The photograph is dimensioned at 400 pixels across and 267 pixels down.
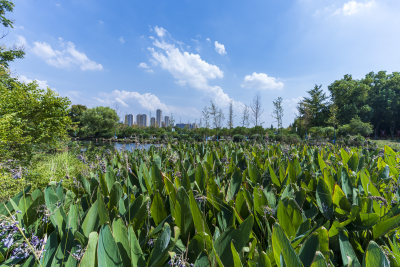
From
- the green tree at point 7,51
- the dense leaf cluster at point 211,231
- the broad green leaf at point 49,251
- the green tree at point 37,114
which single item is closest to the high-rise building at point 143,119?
the green tree at point 7,51


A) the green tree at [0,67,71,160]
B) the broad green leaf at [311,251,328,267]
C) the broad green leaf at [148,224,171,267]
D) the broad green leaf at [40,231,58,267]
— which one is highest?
the green tree at [0,67,71,160]

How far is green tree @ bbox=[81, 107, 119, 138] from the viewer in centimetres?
3156

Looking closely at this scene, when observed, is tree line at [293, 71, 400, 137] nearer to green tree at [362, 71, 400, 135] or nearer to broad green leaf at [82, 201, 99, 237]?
green tree at [362, 71, 400, 135]

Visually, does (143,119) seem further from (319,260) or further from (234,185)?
(319,260)

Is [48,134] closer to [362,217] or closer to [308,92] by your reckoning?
[362,217]

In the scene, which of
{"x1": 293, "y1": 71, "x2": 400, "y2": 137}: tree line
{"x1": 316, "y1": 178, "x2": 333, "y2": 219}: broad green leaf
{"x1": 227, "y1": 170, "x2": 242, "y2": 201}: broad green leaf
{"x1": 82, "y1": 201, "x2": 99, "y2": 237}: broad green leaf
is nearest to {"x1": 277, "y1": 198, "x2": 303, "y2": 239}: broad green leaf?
{"x1": 316, "y1": 178, "x2": 333, "y2": 219}: broad green leaf

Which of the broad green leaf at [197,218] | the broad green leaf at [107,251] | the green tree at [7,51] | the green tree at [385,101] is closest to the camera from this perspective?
the broad green leaf at [107,251]

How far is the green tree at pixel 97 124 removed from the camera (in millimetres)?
31562

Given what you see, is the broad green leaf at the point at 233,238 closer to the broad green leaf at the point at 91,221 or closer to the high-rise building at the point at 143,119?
the broad green leaf at the point at 91,221

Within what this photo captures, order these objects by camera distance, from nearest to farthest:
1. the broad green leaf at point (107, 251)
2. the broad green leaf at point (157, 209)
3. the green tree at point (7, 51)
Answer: the broad green leaf at point (107, 251)
the broad green leaf at point (157, 209)
the green tree at point (7, 51)

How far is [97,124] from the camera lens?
32.2 meters

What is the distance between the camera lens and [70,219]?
95 centimetres

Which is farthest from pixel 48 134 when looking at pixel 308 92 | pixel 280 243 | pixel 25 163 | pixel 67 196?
pixel 308 92

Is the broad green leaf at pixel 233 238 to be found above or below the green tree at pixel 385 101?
below
